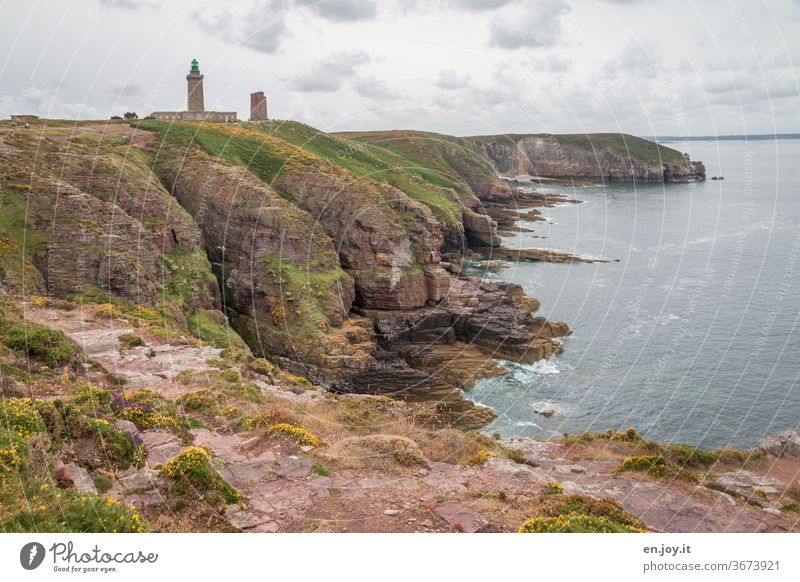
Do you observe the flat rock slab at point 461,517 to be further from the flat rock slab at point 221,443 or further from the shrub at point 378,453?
the flat rock slab at point 221,443

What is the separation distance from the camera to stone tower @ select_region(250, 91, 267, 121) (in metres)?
94.0

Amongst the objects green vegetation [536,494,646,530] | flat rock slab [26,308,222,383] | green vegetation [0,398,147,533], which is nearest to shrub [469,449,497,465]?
green vegetation [536,494,646,530]

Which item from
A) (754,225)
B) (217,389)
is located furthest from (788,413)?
(754,225)

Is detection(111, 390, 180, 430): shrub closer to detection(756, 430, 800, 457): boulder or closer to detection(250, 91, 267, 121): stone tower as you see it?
detection(756, 430, 800, 457): boulder

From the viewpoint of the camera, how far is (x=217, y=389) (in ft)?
76.3

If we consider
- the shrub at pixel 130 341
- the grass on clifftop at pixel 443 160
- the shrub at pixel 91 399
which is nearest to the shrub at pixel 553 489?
the shrub at pixel 91 399

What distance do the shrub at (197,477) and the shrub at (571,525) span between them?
278 inches

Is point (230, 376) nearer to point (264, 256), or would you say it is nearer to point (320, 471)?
point (320, 471)

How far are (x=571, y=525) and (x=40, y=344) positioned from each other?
1990cm

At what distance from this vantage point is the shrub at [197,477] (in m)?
13.2

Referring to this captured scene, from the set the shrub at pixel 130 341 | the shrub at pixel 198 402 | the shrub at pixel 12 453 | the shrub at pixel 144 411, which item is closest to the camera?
the shrub at pixel 12 453

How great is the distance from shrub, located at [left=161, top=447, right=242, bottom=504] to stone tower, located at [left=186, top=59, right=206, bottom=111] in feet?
253

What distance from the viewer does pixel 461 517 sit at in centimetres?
1366

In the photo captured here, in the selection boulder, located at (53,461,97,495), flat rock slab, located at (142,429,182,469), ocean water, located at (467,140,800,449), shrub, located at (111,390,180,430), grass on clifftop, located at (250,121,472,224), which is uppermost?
grass on clifftop, located at (250,121,472,224)
